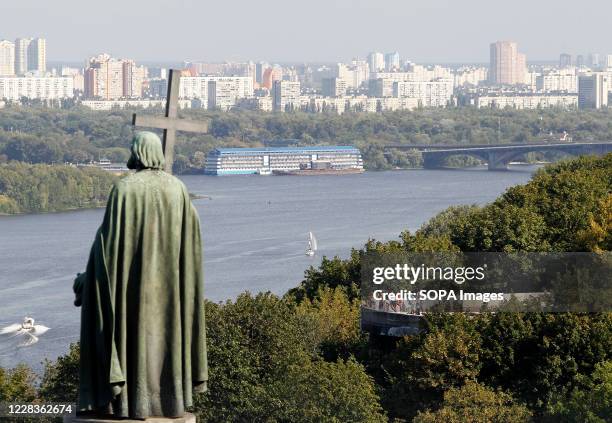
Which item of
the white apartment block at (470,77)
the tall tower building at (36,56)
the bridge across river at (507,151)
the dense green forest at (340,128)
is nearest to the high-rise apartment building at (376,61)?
the white apartment block at (470,77)

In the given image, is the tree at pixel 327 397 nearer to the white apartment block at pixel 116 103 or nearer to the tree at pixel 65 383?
the tree at pixel 65 383

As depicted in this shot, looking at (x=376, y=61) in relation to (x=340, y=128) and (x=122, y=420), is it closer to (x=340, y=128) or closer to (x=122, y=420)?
(x=340, y=128)

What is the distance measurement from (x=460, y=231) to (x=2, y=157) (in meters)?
47.2

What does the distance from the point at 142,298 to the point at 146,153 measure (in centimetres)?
30

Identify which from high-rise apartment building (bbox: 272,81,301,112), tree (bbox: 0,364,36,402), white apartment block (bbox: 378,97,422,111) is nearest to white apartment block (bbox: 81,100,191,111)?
high-rise apartment building (bbox: 272,81,301,112)

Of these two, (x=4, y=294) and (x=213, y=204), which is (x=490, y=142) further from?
(x=4, y=294)

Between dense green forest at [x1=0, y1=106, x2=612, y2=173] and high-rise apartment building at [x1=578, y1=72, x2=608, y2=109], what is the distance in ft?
74.2

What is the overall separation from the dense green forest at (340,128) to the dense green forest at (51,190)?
16.9 metres

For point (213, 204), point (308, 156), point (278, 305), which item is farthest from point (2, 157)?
point (278, 305)

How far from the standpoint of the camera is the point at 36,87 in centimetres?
11881

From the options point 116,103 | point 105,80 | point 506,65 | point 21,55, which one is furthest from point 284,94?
point 506,65

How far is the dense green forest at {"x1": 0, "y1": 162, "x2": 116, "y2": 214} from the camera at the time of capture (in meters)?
46.3

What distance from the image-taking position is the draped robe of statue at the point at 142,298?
3750 millimetres

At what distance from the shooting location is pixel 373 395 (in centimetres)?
1107
